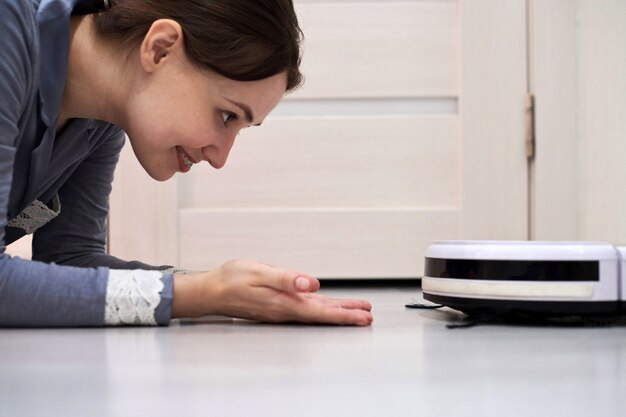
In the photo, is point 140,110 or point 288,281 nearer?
point 288,281

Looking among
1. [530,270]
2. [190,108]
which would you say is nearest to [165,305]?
[190,108]

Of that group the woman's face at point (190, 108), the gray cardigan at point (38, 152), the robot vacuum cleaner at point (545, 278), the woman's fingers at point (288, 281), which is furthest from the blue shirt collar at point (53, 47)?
the robot vacuum cleaner at point (545, 278)

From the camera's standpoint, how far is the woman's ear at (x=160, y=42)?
3.06 ft

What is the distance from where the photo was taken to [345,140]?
2168 millimetres

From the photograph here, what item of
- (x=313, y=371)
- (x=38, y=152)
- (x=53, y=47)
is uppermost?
(x=53, y=47)

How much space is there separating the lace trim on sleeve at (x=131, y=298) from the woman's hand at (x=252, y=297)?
26mm

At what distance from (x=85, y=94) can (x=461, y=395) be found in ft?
2.35

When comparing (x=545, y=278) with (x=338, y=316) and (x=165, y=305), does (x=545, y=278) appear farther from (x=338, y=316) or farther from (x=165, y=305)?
(x=165, y=305)

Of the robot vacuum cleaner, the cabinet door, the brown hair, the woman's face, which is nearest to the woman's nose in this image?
the woman's face

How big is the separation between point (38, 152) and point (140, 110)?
140 mm

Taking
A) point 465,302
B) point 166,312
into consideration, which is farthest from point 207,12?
point 465,302

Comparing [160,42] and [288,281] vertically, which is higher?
[160,42]

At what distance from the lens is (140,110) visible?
102 cm

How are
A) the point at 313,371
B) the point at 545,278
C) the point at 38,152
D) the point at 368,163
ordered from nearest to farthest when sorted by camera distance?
the point at 313,371, the point at 545,278, the point at 38,152, the point at 368,163
